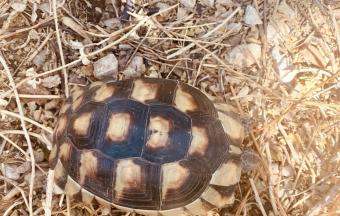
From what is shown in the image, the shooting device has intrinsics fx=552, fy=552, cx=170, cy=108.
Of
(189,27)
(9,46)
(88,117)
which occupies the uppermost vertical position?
(189,27)

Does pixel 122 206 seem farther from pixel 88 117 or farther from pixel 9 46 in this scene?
pixel 9 46

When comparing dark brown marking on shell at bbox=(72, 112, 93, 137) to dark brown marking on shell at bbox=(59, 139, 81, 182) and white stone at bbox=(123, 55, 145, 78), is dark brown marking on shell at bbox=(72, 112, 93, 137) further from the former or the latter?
white stone at bbox=(123, 55, 145, 78)

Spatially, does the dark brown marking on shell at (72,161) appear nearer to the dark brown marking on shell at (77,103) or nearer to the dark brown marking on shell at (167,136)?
the dark brown marking on shell at (77,103)

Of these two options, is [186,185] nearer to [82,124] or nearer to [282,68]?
[82,124]

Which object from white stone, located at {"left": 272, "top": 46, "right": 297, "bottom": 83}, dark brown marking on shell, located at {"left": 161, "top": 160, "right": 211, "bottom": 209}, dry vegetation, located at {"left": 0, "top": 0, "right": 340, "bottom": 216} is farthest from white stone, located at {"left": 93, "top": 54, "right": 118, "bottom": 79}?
white stone, located at {"left": 272, "top": 46, "right": 297, "bottom": 83}

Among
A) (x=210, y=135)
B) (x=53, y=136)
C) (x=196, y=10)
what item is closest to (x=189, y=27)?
(x=196, y=10)

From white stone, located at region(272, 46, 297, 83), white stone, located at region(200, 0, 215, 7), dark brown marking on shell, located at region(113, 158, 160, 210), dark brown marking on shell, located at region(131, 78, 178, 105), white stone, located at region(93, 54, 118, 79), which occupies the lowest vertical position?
dark brown marking on shell, located at region(113, 158, 160, 210)

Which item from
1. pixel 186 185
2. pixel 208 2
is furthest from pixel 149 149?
pixel 208 2
